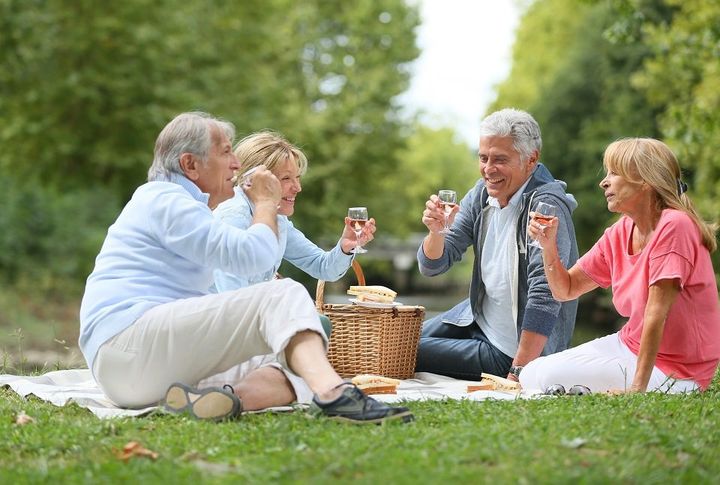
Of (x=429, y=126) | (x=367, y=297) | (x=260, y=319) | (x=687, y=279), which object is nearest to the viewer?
(x=260, y=319)

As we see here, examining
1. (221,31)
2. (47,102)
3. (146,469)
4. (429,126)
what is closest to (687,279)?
(146,469)

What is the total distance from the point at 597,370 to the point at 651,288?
0.63 m

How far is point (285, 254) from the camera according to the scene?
7281 mm

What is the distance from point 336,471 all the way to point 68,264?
25311 millimetres

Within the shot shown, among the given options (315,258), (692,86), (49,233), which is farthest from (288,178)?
(49,233)

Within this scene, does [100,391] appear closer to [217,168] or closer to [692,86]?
[217,168]

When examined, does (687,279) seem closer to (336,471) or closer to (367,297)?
(367,297)

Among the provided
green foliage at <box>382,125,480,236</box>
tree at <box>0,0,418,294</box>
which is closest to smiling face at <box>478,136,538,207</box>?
tree at <box>0,0,418,294</box>

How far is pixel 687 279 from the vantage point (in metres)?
6.08

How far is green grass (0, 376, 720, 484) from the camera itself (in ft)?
13.2

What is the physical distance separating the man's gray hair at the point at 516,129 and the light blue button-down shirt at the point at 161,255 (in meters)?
2.20

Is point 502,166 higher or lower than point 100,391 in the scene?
higher

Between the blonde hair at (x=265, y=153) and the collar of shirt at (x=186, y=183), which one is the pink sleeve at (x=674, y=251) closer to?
the blonde hair at (x=265, y=153)

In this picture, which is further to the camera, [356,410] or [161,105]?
[161,105]
